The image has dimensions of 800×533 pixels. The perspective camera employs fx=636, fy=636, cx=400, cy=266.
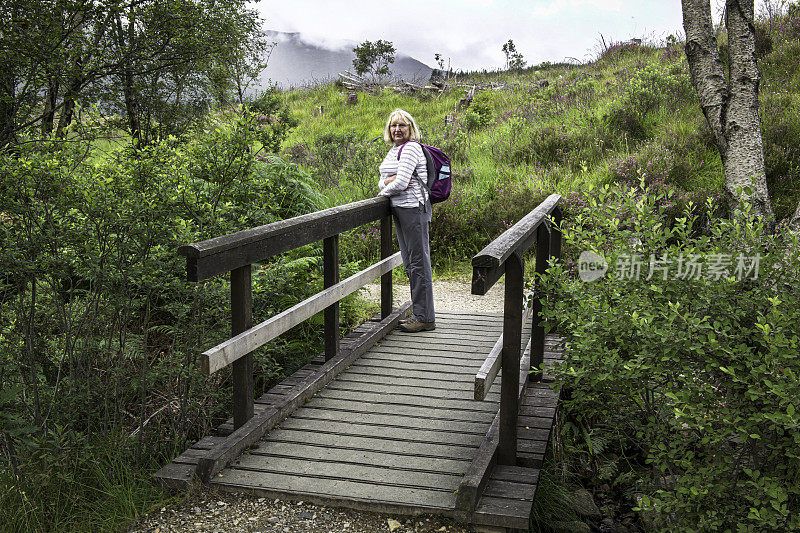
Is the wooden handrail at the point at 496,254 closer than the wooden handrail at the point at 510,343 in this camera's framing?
Yes

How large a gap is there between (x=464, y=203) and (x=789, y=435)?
24.6 feet

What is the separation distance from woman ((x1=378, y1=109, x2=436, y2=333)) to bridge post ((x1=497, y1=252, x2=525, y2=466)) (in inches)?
81.6

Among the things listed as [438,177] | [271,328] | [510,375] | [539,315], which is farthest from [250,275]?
[438,177]

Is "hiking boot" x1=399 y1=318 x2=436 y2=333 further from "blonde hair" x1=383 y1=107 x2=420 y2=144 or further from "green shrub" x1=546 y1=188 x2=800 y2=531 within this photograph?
"green shrub" x1=546 y1=188 x2=800 y2=531

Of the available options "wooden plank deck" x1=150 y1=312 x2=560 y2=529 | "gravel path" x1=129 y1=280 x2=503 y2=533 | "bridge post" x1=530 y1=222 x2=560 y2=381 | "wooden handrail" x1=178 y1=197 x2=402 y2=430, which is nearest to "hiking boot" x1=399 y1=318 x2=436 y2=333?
"wooden plank deck" x1=150 y1=312 x2=560 y2=529

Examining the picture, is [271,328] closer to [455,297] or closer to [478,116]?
[455,297]

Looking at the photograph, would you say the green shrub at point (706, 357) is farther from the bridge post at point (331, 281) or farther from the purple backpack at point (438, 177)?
the purple backpack at point (438, 177)

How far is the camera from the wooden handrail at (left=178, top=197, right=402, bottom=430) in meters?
3.33

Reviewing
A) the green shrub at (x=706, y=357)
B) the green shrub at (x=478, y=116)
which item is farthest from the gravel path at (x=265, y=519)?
the green shrub at (x=478, y=116)

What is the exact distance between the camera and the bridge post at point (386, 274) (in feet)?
19.2

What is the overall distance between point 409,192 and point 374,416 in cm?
209

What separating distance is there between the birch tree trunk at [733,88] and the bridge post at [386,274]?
132 inches

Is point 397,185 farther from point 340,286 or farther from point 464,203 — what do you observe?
point 464,203

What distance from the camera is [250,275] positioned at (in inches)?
148
